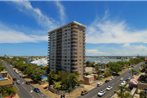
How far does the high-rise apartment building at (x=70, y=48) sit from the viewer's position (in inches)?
3610

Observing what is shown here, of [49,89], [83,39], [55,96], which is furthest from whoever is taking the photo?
[83,39]

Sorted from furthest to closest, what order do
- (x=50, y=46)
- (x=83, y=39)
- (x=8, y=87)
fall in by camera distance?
1. (x=50, y=46)
2. (x=83, y=39)
3. (x=8, y=87)

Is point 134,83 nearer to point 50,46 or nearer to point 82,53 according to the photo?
point 82,53

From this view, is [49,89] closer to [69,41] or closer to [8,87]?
[8,87]

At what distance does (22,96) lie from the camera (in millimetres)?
61125

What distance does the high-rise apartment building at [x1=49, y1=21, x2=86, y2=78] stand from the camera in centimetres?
9169

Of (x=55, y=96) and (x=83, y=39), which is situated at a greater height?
(x=83, y=39)

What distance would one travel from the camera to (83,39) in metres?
98.1

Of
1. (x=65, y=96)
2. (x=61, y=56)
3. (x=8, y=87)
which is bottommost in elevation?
(x=65, y=96)

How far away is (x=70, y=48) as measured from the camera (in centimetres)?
9288

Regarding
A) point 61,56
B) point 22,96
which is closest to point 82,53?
point 61,56

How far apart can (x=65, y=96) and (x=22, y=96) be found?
46.5 feet

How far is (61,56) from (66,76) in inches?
1316

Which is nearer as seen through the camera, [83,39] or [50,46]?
[83,39]
